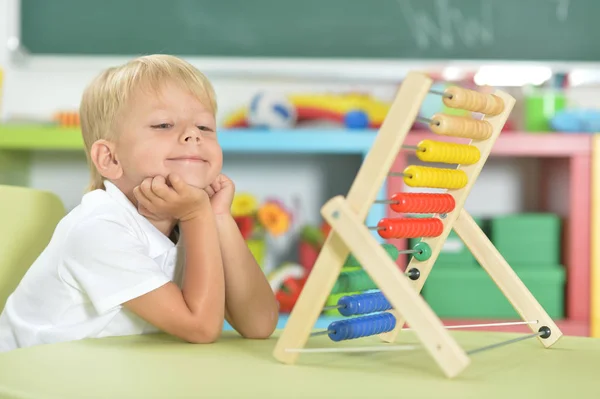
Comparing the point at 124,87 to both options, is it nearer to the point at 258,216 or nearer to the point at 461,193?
the point at 461,193

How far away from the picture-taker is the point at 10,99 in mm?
3043

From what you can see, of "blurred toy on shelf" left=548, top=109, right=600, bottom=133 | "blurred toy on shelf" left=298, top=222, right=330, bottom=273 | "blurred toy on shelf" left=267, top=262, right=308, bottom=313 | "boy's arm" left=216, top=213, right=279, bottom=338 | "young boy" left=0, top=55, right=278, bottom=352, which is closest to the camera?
"young boy" left=0, top=55, right=278, bottom=352

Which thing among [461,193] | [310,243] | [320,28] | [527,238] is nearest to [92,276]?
[461,193]

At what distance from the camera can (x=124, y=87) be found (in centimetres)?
130

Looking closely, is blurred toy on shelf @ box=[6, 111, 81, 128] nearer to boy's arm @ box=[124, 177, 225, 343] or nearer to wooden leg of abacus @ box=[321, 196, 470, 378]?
boy's arm @ box=[124, 177, 225, 343]

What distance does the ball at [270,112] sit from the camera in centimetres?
271

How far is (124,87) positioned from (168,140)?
0.39 feet

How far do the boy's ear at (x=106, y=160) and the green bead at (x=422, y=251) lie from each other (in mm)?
462

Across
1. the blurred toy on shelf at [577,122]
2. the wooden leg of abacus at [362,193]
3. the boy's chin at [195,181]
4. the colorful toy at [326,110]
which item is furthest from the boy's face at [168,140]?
the blurred toy on shelf at [577,122]

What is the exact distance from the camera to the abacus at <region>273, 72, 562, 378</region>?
2.76ft

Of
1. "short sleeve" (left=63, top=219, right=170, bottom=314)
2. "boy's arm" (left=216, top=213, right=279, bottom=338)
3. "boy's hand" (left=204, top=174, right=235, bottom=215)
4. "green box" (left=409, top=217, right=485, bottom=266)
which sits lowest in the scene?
"green box" (left=409, top=217, right=485, bottom=266)

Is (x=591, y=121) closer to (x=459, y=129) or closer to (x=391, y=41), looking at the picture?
(x=391, y=41)

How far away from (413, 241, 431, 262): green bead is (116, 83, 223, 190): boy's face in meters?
0.34

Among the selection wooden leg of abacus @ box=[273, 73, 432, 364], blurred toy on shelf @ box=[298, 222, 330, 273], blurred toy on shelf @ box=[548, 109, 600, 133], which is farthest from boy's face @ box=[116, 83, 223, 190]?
blurred toy on shelf @ box=[548, 109, 600, 133]
